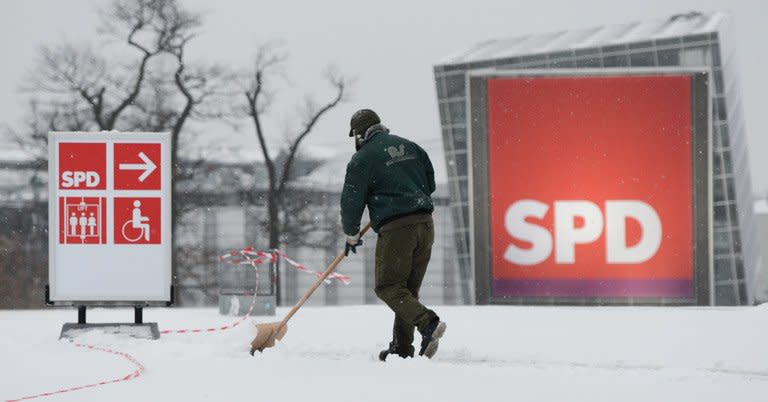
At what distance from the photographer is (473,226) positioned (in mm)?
18906

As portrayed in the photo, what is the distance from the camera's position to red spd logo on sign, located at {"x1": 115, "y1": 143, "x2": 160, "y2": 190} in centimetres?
1127

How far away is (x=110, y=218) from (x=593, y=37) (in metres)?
65.2

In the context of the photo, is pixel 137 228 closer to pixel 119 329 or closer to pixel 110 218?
pixel 110 218

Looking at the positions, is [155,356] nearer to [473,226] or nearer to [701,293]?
[473,226]

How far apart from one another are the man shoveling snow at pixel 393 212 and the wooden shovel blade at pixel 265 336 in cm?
97

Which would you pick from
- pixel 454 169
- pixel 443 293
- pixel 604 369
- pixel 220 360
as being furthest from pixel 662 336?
pixel 443 293

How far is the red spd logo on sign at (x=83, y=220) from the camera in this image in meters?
11.3

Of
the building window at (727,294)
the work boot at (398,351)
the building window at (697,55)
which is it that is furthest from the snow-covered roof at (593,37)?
the work boot at (398,351)

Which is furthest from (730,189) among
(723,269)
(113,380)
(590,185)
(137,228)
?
(113,380)

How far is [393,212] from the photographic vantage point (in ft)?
A: 29.2

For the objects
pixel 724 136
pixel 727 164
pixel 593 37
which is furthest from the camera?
pixel 593 37

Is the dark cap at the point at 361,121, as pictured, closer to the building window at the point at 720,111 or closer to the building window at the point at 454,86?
the building window at the point at 720,111

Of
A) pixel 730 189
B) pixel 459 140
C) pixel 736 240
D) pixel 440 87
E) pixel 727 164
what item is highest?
pixel 440 87

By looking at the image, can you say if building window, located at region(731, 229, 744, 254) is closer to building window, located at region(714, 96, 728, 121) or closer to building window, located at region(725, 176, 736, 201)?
building window, located at region(725, 176, 736, 201)
